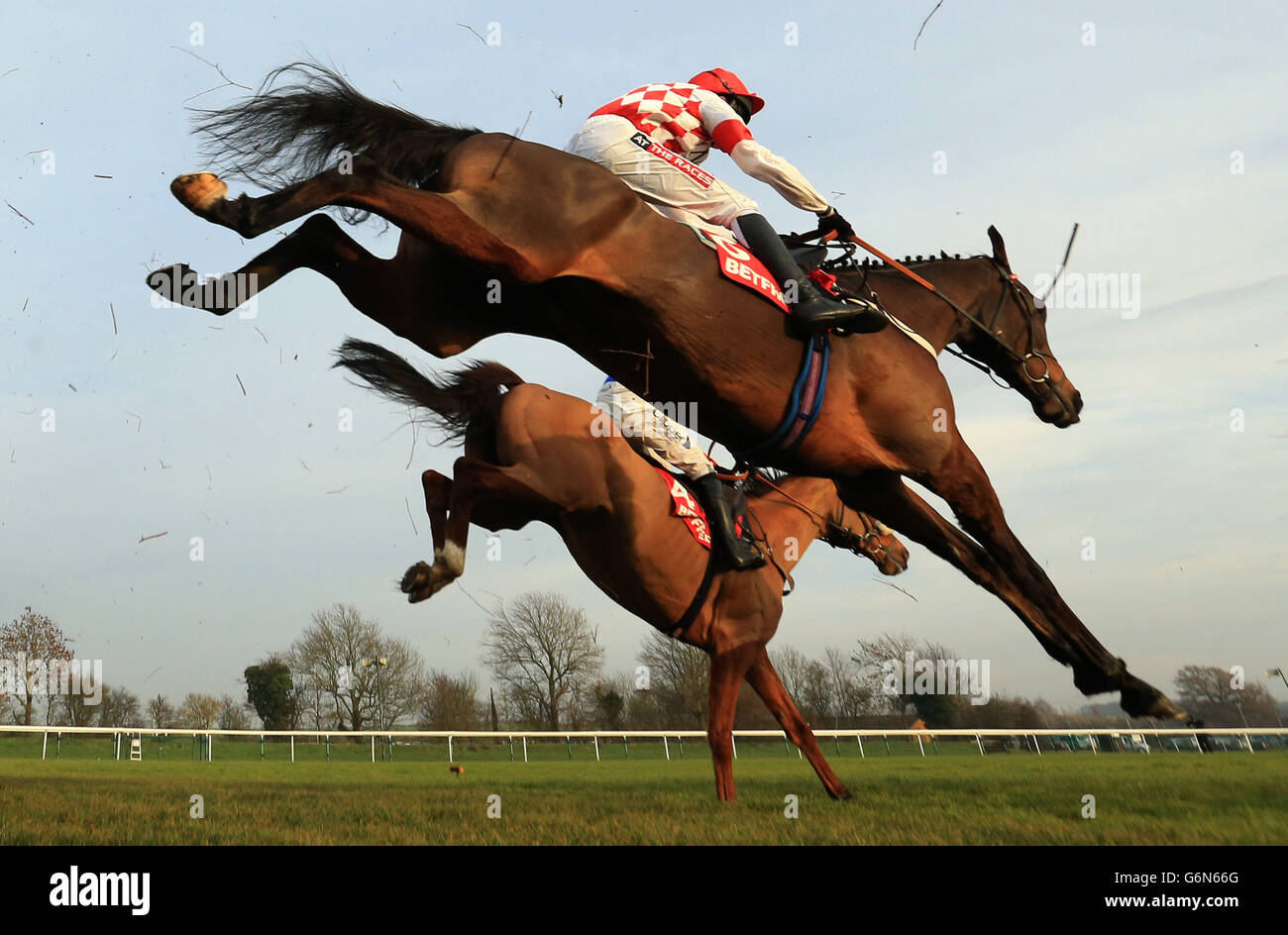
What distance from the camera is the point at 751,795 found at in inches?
326

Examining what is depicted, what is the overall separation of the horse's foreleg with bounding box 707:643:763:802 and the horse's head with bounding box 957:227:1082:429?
10.1ft

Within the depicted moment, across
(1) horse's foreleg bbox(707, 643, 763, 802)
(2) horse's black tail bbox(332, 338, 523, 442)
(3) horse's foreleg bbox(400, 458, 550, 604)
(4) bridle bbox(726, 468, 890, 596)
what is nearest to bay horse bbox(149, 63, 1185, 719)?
(3) horse's foreleg bbox(400, 458, 550, 604)

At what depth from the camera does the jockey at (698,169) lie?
4727 millimetres

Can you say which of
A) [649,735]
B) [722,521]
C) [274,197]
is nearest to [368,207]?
[274,197]

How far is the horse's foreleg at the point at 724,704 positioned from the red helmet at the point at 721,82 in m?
4.41

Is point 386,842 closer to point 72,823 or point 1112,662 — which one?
point 72,823

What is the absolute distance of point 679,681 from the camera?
27.5 m

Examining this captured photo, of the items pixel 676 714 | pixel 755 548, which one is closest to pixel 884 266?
pixel 755 548

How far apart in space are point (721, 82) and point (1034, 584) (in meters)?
3.08

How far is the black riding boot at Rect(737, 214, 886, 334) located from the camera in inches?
183

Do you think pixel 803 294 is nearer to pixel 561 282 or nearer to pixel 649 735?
pixel 561 282

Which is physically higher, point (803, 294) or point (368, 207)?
point (368, 207)

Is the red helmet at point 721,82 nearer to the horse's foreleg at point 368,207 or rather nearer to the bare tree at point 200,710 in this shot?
the horse's foreleg at point 368,207

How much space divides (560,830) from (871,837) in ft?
5.58
